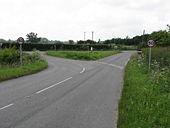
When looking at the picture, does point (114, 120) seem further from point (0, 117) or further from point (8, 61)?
point (8, 61)

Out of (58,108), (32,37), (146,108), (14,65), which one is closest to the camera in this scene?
(146,108)

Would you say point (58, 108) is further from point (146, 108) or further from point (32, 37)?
point (32, 37)

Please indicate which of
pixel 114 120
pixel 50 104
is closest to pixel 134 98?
pixel 114 120

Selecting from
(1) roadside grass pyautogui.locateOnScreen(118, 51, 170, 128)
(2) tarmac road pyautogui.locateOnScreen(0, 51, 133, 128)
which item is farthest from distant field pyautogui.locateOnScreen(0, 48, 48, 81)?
(1) roadside grass pyautogui.locateOnScreen(118, 51, 170, 128)

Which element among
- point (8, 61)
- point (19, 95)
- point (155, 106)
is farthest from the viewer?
point (8, 61)

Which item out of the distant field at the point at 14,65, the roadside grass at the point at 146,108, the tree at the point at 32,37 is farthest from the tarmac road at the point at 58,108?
the tree at the point at 32,37

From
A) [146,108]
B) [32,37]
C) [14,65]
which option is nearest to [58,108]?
[146,108]

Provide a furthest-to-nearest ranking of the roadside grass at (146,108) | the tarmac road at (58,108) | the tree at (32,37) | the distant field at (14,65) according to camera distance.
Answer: the tree at (32,37) < the distant field at (14,65) < the tarmac road at (58,108) < the roadside grass at (146,108)

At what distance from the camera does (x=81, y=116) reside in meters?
5.87

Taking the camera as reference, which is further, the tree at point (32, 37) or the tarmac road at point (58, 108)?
the tree at point (32, 37)

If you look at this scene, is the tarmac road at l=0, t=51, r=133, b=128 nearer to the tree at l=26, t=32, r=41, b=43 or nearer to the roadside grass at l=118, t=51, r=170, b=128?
the roadside grass at l=118, t=51, r=170, b=128

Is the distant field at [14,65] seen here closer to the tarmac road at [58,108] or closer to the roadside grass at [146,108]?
the tarmac road at [58,108]

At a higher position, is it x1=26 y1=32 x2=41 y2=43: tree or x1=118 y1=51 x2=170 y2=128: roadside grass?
x1=26 y1=32 x2=41 y2=43: tree

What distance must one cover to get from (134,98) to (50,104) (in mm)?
3207
